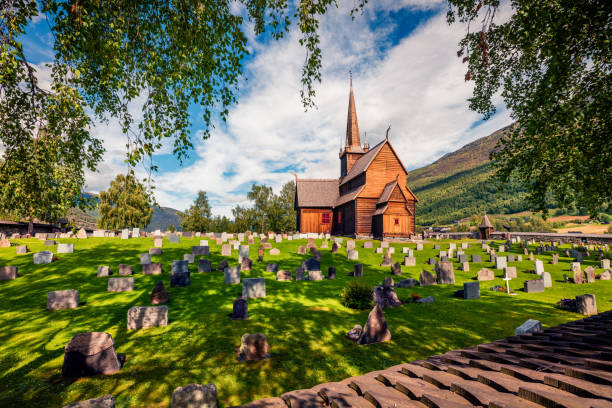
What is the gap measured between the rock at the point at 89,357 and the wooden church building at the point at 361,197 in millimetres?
28139

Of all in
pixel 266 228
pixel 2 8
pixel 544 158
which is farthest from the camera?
pixel 266 228

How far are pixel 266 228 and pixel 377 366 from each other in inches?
2093

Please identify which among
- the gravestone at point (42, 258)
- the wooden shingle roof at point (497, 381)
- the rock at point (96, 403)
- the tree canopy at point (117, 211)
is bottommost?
the rock at point (96, 403)

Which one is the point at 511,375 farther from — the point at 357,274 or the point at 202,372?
the point at 357,274

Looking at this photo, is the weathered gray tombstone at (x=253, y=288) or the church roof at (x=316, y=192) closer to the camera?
the weathered gray tombstone at (x=253, y=288)

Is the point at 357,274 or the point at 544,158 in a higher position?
the point at 544,158

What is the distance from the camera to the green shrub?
28.8 feet

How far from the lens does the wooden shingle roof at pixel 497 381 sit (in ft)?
6.42

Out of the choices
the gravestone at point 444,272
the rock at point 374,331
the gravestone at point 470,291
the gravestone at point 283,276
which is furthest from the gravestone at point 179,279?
the gravestone at point 444,272

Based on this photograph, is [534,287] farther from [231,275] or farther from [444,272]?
→ [231,275]

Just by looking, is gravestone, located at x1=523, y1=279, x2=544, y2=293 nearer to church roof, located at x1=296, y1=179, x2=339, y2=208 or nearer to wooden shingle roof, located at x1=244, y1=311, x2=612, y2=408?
wooden shingle roof, located at x1=244, y1=311, x2=612, y2=408

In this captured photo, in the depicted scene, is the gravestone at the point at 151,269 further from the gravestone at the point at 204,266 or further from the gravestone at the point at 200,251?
the gravestone at the point at 200,251

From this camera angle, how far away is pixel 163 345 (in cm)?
575

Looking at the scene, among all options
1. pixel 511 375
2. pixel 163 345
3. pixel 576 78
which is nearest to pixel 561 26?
pixel 576 78
